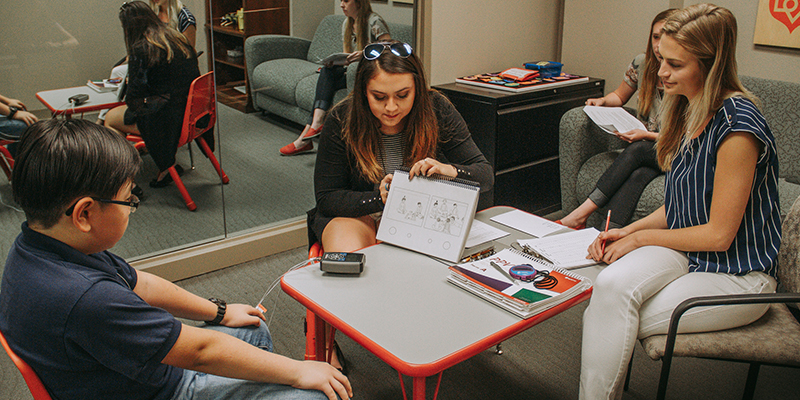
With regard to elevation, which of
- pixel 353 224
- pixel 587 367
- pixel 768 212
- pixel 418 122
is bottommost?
pixel 587 367

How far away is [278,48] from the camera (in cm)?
285

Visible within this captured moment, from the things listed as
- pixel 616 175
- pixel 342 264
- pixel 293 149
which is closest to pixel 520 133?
pixel 616 175

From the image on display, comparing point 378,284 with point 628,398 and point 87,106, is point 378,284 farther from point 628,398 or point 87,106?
point 87,106

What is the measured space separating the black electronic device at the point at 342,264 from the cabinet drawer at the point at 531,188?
1.87 m

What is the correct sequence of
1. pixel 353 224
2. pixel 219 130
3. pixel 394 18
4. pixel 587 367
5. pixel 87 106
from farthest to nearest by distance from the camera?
pixel 394 18, pixel 219 130, pixel 87 106, pixel 353 224, pixel 587 367

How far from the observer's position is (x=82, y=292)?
990mm

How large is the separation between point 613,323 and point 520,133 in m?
1.94

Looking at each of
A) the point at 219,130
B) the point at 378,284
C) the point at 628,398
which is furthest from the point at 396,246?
the point at 219,130

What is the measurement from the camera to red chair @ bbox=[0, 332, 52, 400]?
3.28 feet

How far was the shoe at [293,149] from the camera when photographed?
314 cm

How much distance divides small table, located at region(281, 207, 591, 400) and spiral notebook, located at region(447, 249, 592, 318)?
18mm

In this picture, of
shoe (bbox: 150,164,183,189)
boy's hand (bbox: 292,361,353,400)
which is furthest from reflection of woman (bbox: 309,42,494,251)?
shoe (bbox: 150,164,183,189)

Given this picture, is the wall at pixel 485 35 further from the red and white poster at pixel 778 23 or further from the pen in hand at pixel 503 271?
the pen in hand at pixel 503 271

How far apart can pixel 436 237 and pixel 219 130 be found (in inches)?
62.0
